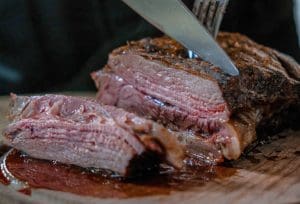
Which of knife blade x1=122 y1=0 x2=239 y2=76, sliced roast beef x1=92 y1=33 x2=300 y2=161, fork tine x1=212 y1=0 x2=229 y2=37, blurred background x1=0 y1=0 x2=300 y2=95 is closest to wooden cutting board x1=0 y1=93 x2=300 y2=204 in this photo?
sliced roast beef x1=92 y1=33 x2=300 y2=161

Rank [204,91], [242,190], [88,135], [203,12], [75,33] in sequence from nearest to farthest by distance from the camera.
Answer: [242,190] → [88,135] → [204,91] → [203,12] → [75,33]

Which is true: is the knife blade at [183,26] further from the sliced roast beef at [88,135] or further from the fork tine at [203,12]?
the sliced roast beef at [88,135]

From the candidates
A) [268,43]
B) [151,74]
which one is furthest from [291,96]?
[268,43]

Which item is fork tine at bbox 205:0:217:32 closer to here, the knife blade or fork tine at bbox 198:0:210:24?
fork tine at bbox 198:0:210:24

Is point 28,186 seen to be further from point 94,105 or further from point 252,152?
point 252,152

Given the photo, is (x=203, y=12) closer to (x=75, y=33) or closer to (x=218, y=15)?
(x=218, y=15)

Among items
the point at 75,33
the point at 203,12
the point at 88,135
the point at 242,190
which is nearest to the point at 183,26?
the point at 203,12
